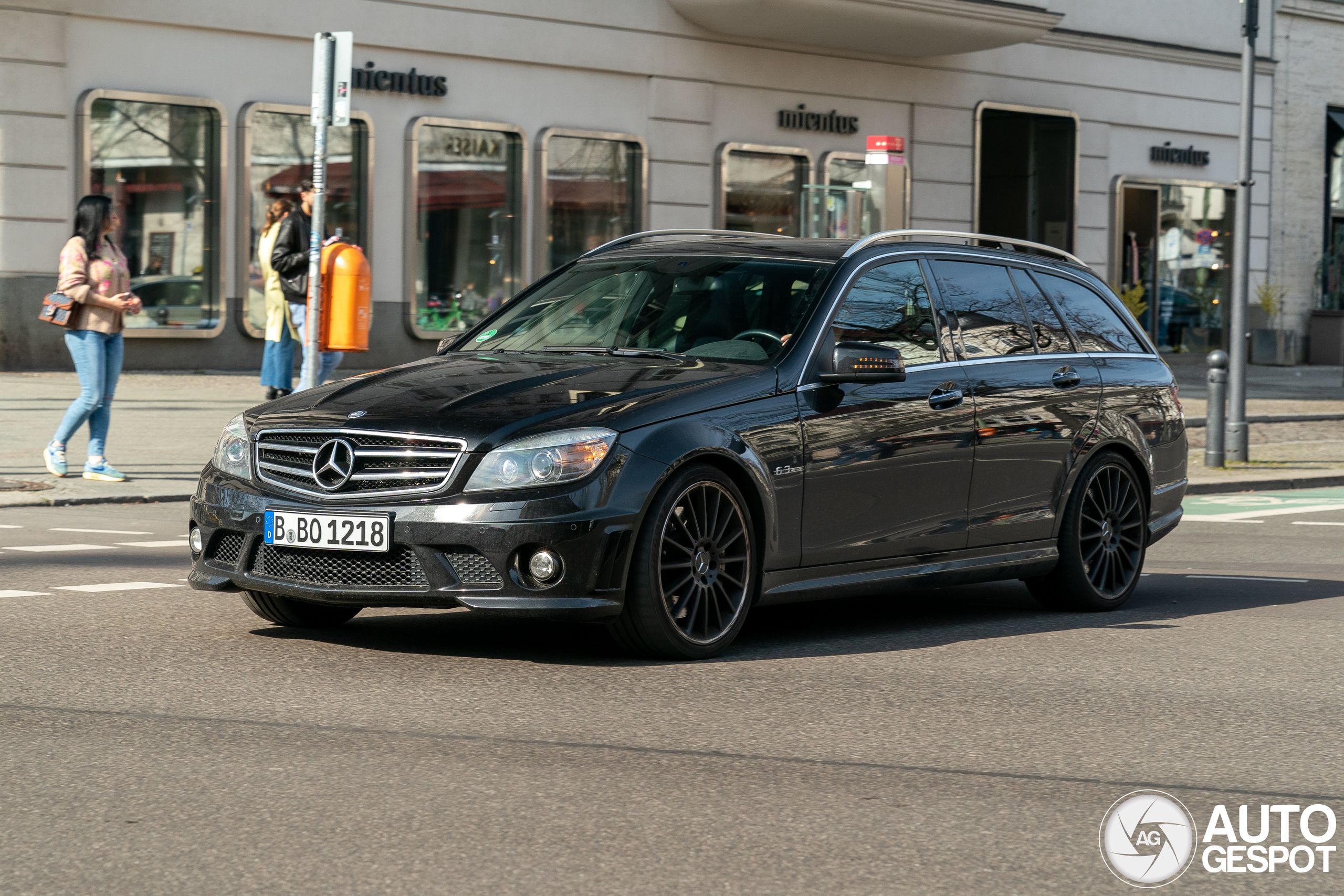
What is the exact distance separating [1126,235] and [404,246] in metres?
14.3

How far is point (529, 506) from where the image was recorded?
6.27 metres

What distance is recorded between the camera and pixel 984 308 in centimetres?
829

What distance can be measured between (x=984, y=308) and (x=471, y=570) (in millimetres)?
3012

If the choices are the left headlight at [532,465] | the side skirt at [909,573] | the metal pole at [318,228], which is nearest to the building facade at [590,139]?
the metal pole at [318,228]

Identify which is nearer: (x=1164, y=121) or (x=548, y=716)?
(x=548, y=716)

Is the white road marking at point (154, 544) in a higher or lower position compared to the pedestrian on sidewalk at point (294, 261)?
lower

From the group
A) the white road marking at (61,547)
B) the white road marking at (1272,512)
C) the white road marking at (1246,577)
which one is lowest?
the white road marking at (1246,577)

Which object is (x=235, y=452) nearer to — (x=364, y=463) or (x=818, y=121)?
(x=364, y=463)

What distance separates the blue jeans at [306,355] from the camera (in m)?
14.1

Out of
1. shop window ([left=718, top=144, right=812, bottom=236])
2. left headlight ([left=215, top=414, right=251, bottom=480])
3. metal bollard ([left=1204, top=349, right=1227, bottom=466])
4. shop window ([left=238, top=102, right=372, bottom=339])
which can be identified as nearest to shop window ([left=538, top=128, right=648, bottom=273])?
shop window ([left=718, top=144, right=812, bottom=236])

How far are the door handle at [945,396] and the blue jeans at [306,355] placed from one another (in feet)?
22.3

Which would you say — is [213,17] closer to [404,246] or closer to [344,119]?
[404,246]

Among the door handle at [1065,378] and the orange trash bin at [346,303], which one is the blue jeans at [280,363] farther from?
the door handle at [1065,378]

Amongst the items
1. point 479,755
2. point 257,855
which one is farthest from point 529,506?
point 257,855
